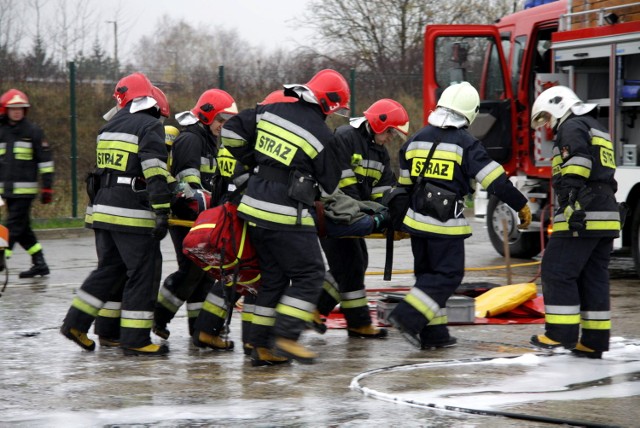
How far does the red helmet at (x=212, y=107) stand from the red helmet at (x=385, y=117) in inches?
39.0

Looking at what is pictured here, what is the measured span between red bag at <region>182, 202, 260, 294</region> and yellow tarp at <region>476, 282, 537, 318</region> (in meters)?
2.30

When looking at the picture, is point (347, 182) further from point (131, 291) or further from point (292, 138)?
point (131, 291)

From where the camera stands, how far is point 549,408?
5.32m

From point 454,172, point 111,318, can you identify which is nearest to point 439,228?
point 454,172

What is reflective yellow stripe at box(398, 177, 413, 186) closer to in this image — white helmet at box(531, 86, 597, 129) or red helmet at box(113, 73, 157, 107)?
white helmet at box(531, 86, 597, 129)

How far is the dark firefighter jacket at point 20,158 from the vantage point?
36.2ft

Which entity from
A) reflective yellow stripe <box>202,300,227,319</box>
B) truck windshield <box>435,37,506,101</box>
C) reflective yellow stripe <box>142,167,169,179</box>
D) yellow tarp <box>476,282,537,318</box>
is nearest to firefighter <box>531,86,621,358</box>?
yellow tarp <box>476,282,537,318</box>

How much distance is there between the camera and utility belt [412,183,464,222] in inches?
276

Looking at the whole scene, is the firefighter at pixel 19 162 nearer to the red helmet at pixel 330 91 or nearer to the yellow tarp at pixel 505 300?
the yellow tarp at pixel 505 300

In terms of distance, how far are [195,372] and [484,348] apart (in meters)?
2.00

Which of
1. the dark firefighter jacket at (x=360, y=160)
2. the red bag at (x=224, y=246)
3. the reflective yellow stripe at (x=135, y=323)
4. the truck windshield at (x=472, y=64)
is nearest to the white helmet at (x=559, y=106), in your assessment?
the dark firefighter jacket at (x=360, y=160)

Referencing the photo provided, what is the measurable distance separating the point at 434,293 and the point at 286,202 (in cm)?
126

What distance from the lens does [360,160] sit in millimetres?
7734

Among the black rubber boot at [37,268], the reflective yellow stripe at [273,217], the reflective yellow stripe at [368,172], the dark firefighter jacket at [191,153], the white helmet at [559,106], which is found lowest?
the black rubber boot at [37,268]
